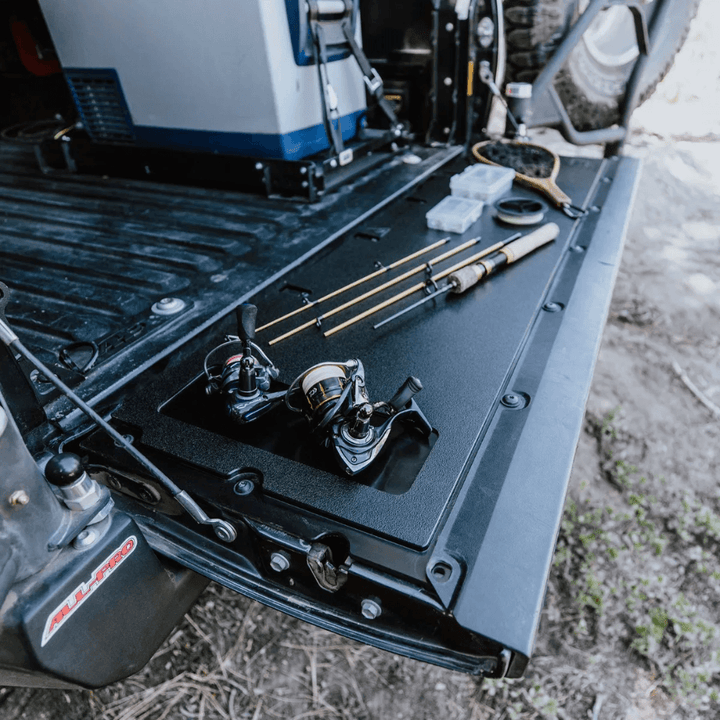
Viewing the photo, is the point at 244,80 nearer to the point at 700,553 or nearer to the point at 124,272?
the point at 124,272

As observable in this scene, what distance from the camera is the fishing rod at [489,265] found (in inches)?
49.9

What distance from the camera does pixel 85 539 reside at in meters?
0.72

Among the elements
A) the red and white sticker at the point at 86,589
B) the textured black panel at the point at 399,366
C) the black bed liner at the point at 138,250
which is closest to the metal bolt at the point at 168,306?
the black bed liner at the point at 138,250

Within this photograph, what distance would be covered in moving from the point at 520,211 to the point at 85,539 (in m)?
1.39

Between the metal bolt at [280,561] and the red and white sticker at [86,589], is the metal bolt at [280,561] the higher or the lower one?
the lower one

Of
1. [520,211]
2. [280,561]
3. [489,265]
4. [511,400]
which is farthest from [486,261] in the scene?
[280,561]

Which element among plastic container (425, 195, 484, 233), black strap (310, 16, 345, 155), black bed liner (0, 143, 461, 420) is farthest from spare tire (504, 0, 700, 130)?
plastic container (425, 195, 484, 233)

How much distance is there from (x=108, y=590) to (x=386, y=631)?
1.24 ft

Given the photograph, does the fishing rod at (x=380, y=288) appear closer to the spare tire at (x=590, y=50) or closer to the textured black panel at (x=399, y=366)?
the textured black panel at (x=399, y=366)

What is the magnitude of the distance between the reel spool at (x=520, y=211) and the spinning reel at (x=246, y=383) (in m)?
0.90

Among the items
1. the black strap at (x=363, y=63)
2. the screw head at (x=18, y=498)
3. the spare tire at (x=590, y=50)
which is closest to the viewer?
the screw head at (x=18, y=498)

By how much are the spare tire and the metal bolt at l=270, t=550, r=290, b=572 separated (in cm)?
222

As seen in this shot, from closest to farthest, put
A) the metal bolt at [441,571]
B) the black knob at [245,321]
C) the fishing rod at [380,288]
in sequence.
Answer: the metal bolt at [441,571] → the black knob at [245,321] → the fishing rod at [380,288]

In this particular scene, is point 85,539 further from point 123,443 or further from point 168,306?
point 168,306
